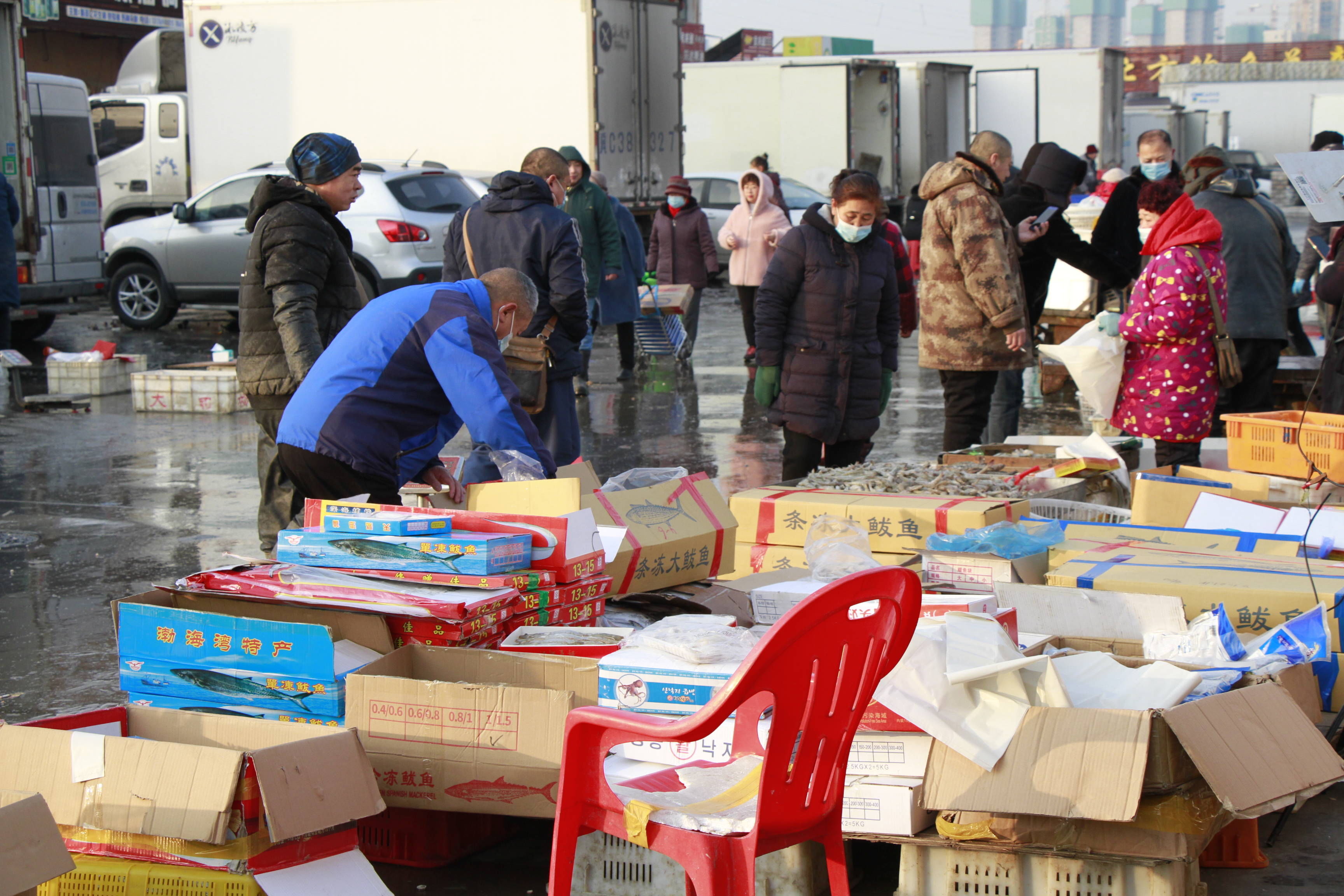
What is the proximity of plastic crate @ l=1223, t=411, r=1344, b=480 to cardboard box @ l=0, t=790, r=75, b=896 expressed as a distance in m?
4.83

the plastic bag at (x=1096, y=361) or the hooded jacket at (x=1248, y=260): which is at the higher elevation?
the hooded jacket at (x=1248, y=260)

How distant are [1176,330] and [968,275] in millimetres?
997

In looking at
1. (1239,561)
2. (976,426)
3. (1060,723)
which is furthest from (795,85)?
(1060,723)

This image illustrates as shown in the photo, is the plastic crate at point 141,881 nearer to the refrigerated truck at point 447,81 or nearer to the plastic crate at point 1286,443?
the plastic crate at point 1286,443

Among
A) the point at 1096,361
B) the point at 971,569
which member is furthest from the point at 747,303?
the point at 971,569

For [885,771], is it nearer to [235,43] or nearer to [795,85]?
[235,43]

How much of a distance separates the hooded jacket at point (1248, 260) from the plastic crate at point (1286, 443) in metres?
1.55

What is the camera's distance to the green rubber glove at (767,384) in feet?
20.8

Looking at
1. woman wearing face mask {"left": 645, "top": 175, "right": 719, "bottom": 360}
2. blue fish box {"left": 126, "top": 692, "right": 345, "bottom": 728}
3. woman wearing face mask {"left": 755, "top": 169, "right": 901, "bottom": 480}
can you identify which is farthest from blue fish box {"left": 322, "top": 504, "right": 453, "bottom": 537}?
woman wearing face mask {"left": 645, "top": 175, "right": 719, "bottom": 360}

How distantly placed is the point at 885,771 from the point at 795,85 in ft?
71.7

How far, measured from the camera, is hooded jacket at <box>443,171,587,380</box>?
21.0ft

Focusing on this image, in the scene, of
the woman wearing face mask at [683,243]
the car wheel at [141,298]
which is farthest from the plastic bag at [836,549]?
the car wheel at [141,298]

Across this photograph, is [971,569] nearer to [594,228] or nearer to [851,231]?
[851,231]

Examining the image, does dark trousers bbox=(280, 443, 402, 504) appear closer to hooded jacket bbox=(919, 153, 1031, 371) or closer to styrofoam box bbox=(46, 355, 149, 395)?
hooded jacket bbox=(919, 153, 1031, 371)
